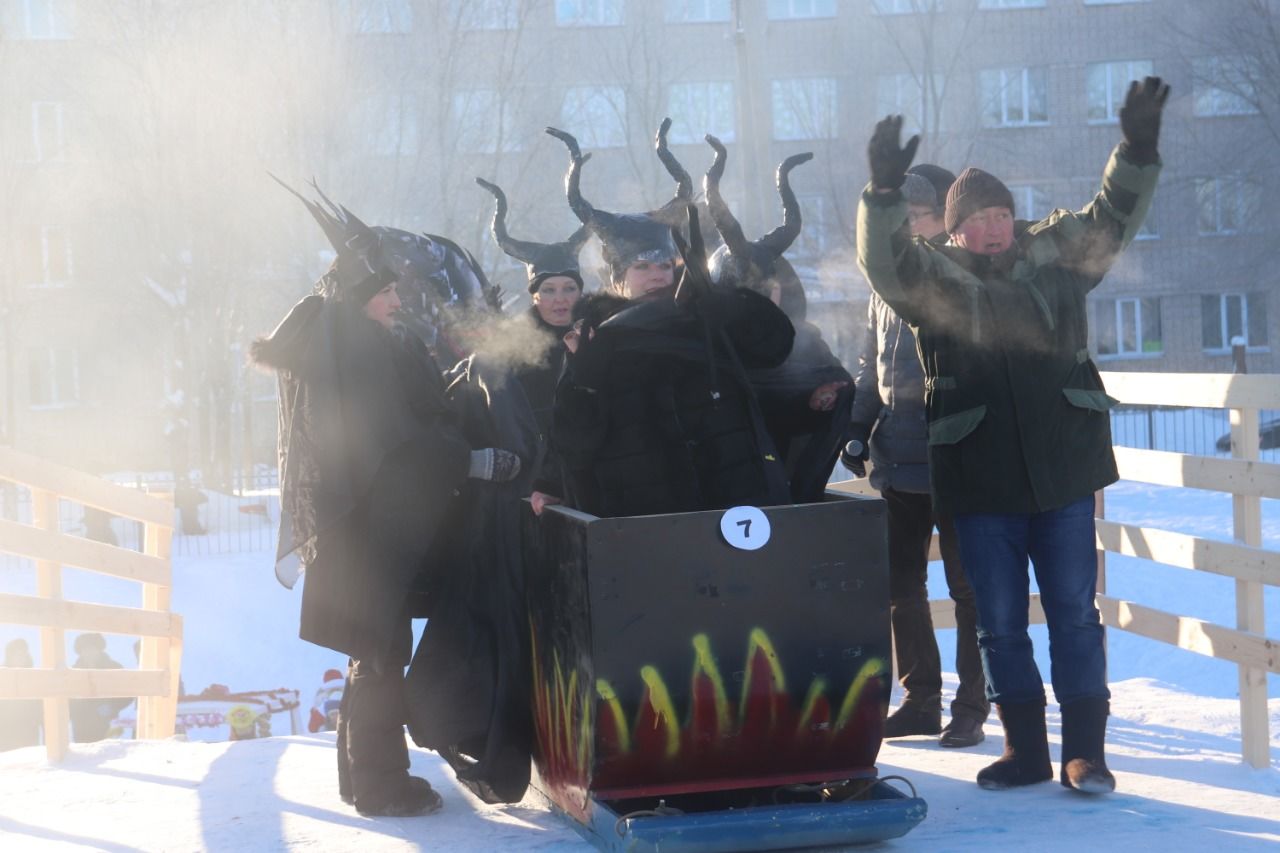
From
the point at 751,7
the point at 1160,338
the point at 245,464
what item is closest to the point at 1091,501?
the point at 751,7

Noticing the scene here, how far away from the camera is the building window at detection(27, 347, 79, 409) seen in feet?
101

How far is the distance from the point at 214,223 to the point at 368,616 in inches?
783

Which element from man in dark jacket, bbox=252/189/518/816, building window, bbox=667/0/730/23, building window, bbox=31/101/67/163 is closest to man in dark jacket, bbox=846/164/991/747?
man in dark jacket, bbox=252/189/518/816

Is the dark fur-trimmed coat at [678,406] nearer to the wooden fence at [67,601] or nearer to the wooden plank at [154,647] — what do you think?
the wooden fence at [67,601]

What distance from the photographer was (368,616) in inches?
184

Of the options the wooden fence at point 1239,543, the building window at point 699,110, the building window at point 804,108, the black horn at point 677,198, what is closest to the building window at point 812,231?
the building window at point 804,108

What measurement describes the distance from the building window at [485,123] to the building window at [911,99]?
6550 millimetres

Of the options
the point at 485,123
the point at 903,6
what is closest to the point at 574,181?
the point at 485,123

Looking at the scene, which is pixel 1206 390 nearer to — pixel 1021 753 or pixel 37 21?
pixel 1021 753

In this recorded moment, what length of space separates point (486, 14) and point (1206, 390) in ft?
75.1

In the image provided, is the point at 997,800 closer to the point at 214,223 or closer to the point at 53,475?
the point at 53,475

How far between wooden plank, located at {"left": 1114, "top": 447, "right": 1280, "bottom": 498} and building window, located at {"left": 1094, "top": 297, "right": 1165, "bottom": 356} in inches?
1177

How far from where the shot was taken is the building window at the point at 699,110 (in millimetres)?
30578

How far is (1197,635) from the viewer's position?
5125mm
